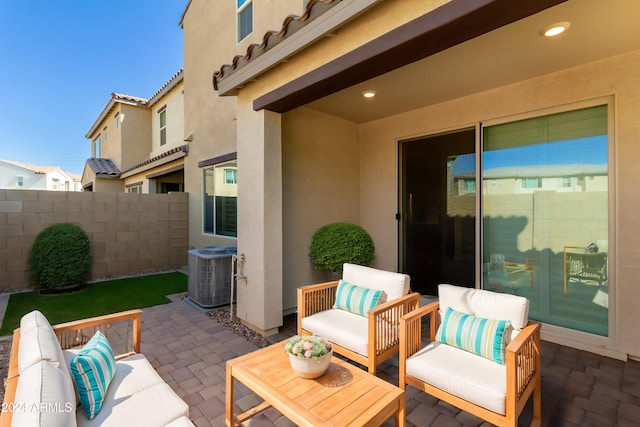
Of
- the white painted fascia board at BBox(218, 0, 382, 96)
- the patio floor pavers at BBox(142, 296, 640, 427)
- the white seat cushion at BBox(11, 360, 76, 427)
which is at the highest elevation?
the white painted fascia board at BBox(218, 0, 382, 96)

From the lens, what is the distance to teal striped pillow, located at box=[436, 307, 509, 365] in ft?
7.54

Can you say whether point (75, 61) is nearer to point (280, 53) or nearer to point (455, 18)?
point (280, 53)

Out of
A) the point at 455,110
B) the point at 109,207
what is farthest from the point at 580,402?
the point at 109,207

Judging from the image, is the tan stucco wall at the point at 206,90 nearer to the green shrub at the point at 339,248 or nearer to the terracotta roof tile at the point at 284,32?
the terracotta roof tile at the point at 284,32

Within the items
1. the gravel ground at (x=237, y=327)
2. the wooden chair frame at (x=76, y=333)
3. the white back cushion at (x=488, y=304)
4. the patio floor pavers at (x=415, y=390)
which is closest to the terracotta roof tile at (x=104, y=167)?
the gravel ground at (x=237, y=327)

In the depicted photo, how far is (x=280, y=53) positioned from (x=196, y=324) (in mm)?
3706

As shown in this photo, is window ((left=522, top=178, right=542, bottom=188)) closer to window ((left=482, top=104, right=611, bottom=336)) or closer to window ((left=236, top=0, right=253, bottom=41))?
window ((left=482, top=104, right=611, bottom=336))

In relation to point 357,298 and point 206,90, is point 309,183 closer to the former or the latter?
point 357,298

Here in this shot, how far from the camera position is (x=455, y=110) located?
4.55 metres

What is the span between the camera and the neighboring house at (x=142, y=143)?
10137mm

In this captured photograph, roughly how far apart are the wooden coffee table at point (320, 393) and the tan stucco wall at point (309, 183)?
2.38m

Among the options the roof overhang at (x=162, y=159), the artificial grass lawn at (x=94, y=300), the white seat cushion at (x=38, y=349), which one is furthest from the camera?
the roof overhang at (x=162, y=159)

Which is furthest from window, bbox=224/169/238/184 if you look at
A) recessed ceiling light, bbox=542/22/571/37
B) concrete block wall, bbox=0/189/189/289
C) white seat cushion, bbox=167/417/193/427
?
recessed ceiling light, bbox=542/22/571/37

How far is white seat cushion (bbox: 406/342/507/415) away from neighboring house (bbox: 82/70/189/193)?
27.7 ft
